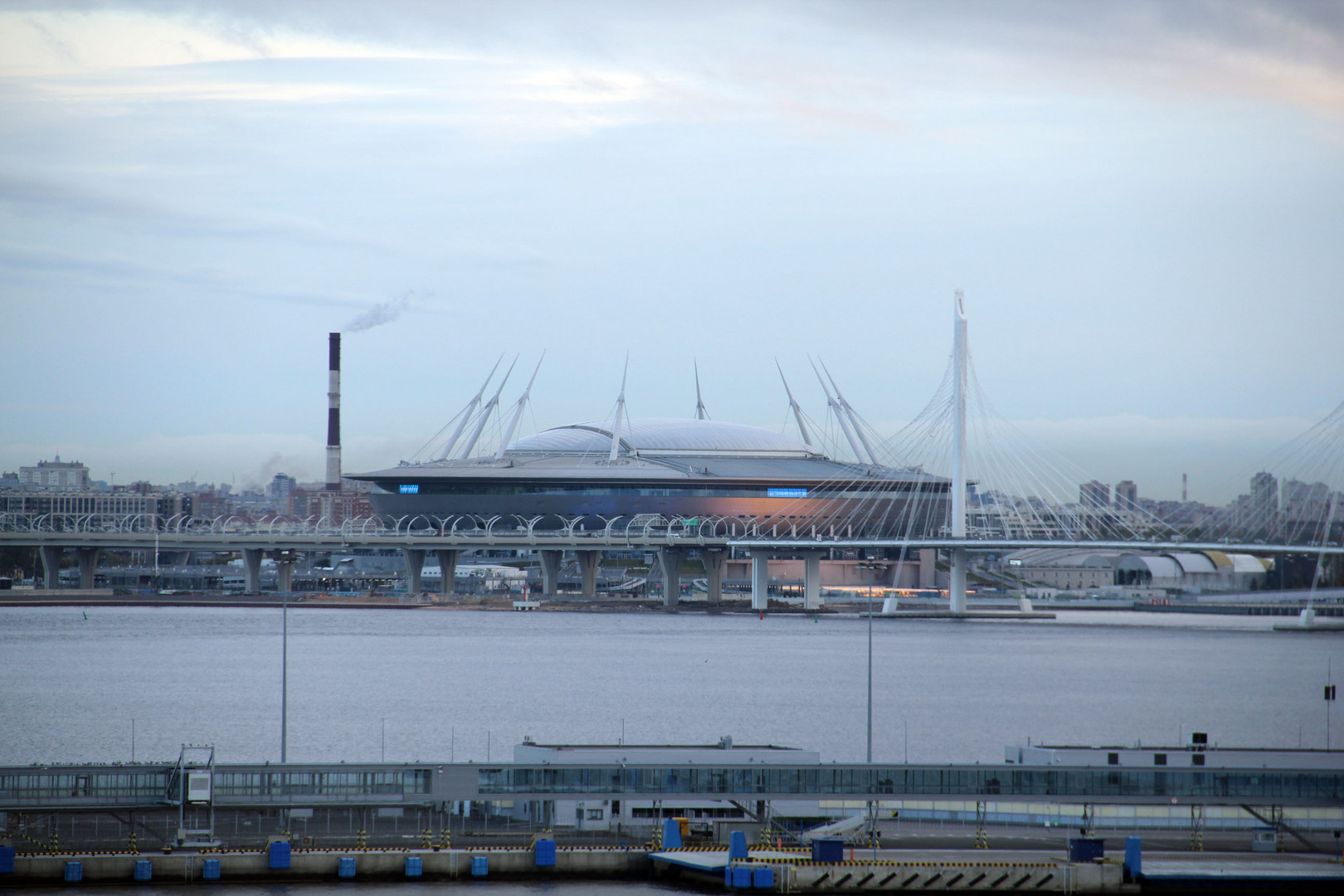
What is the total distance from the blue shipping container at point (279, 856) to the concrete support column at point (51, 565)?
79.7 m

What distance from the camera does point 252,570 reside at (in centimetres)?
9869

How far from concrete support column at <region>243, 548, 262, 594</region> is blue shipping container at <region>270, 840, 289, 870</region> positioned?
251 ft

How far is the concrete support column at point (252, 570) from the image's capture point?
9750 centimetres

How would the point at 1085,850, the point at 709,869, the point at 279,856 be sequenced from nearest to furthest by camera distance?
the point at 279,856
the point at 1085,850
the point at 709,869

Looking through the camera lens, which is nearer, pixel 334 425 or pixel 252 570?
pixel 252 570

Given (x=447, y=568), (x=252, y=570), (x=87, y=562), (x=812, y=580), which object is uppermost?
(x=87, y=562)

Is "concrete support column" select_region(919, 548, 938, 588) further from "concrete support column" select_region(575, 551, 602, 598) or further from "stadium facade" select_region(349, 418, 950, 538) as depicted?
"concrete support column" select_region(575, 551, 602, 598)

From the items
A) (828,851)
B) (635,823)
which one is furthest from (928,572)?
(828,851)

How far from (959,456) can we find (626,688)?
3846 cm

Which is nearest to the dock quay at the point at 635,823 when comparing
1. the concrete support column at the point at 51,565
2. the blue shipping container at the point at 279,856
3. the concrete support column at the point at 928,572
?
the blue shipping container at the point at 279,856

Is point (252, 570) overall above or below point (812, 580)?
above

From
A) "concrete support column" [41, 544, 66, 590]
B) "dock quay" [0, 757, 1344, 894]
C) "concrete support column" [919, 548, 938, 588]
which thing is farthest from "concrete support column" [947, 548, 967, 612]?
"dock quay" [0, 757, 1344, 894]

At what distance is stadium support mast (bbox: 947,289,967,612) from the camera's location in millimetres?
80812

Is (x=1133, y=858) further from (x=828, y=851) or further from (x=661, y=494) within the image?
(x=661, y=494)
